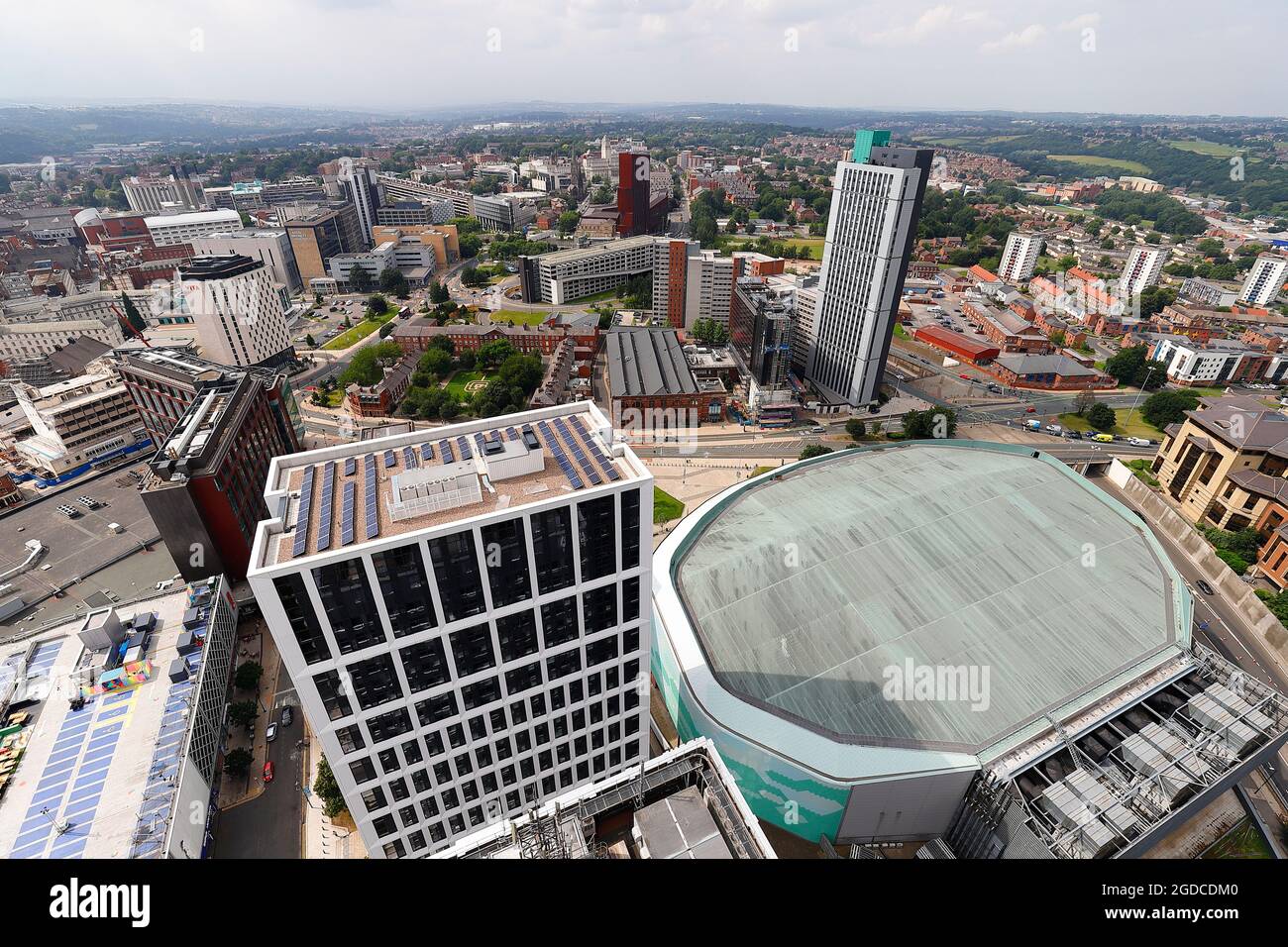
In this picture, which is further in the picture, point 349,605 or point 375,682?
point 375,682

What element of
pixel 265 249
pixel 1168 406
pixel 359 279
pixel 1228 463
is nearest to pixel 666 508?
pixel 1228 463

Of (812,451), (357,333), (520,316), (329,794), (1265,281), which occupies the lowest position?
(357,333)

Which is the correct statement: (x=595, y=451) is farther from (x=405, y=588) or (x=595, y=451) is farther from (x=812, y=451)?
(x=812, y=451)

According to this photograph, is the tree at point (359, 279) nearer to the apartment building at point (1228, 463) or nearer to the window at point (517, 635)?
the window at point (517, 635)

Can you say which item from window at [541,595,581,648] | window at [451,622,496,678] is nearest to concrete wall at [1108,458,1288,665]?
window at [541,595,581,648]

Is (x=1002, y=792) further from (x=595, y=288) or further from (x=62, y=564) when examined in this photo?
(x=595, y=288)

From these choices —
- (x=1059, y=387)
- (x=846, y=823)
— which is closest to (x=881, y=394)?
(x=1059, y=387)
